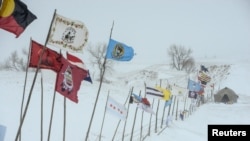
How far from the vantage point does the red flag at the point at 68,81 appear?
12.8ft

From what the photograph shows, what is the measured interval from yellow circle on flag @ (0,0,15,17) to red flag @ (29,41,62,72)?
2.59 feet

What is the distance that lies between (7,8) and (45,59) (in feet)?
3.12

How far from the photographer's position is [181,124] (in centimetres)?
865

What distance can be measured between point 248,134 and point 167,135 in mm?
2317

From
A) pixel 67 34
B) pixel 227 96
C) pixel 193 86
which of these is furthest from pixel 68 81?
pixel 227 96

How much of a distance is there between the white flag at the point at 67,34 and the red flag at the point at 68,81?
264 millimetres

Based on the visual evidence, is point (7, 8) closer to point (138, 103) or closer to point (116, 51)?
point (116, 51)

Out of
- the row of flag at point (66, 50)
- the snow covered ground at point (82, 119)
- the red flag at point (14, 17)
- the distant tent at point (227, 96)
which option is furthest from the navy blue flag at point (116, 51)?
the distant tent at point (227, 96)

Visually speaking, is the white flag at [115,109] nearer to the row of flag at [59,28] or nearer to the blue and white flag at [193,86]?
the row of flag at [59,28]

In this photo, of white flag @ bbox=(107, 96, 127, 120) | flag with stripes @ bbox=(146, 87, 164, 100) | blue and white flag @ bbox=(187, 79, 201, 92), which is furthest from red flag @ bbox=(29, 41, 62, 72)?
blue and white flag @ bbox=(187, 79, 201, 92)

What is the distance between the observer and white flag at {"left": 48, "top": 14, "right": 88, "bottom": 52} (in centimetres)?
375

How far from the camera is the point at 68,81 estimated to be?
393 centimetres

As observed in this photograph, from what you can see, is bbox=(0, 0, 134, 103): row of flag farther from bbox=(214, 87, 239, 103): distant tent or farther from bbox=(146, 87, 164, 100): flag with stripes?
bbox=(214, 87, 239, 103): distant tent

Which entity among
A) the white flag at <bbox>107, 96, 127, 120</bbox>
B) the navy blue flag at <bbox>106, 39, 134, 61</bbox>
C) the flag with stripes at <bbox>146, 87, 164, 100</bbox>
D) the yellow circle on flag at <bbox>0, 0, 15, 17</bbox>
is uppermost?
the yellow circle on flag at <bbox>0, 0, 15, 17</bbox>
